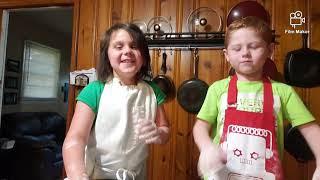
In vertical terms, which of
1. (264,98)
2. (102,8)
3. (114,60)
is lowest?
(264,98)

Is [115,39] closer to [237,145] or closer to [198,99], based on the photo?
[237,145]

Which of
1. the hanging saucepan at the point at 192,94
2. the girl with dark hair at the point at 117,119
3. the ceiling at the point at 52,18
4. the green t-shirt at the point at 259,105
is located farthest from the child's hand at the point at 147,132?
Answer: the ceiling at the point at 52,18

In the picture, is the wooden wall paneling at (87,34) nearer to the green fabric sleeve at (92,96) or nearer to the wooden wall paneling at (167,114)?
the wooden wall paneling at (167,114)

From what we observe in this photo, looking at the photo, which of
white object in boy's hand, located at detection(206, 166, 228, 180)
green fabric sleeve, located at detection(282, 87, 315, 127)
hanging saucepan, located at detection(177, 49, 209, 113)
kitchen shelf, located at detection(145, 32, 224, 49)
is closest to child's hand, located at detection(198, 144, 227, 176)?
white object in boy's hand, located at detection(206, 166, 228, 180)

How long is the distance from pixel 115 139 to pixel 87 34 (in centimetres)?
112

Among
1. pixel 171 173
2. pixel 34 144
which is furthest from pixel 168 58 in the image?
pixel 34 144

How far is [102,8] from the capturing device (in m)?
1.72

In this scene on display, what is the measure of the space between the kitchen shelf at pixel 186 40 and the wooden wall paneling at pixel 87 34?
1.31ft

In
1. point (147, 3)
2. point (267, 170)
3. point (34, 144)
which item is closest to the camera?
point (267, 170)

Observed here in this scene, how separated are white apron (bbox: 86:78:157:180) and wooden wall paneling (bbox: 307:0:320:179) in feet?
3.20

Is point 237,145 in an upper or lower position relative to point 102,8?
lower

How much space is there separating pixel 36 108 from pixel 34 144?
3.79ft

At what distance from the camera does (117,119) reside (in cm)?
80

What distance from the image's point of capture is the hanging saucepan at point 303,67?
1.35 metres
